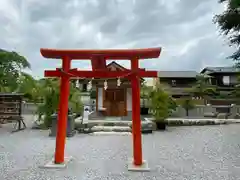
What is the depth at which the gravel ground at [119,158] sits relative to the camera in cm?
450

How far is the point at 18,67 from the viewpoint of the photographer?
18.4m

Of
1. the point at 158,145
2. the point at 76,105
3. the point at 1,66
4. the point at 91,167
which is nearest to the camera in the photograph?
the point at 91,167

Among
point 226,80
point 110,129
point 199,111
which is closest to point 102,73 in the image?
point 110,129

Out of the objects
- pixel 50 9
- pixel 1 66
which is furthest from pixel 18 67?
pixel 50 9

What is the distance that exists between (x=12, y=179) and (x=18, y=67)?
1584 centimetres

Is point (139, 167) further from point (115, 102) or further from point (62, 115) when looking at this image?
point (115, 102)

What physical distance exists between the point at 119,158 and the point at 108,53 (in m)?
2.61

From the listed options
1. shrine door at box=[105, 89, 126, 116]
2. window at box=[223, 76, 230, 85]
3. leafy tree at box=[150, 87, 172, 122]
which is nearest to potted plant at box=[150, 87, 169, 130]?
leafy tree at box=[150, 87, 172, 122]

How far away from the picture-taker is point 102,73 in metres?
5.31

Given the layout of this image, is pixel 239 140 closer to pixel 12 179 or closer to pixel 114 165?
pixel 114 165

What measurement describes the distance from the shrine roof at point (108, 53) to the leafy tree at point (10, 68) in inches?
490

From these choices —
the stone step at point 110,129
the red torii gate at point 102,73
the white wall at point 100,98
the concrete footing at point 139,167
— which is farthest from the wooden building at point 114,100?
the concrete footing at point 139,167

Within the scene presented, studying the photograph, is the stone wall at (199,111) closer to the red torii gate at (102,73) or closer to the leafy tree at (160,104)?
the leafy tree at (160,104)

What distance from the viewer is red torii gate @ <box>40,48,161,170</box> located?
516 centimetres
